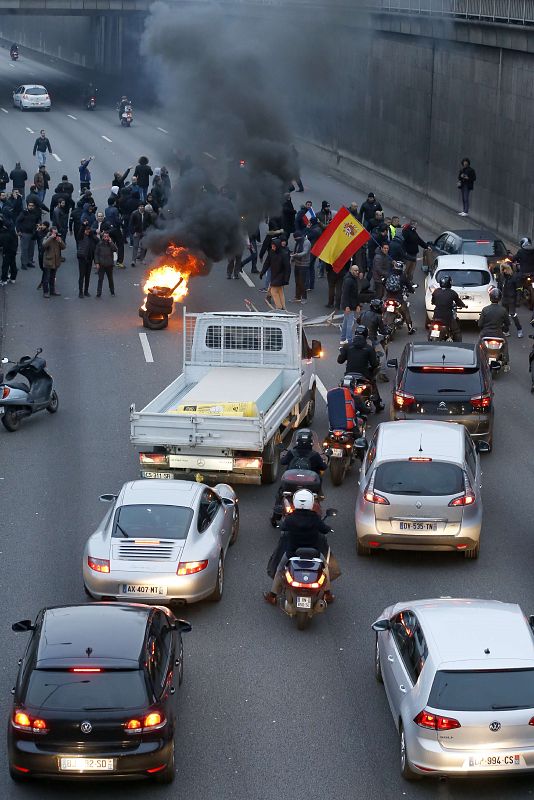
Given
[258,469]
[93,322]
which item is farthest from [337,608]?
[93,322]

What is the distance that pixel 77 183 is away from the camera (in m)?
49.2

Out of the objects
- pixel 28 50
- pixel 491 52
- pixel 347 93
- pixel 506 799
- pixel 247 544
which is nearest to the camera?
pixel 506 799

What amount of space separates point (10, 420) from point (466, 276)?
36.3ft

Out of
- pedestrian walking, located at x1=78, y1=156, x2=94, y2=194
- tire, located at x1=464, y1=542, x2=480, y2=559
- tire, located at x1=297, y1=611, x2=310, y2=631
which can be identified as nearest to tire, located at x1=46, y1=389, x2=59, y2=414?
tire, located at x1=464, y1=542, x2=480, y2=559

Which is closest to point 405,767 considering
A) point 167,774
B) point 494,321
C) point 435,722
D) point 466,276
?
point 435,722

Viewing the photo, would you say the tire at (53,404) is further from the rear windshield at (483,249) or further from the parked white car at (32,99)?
the parked white car at (32,99)

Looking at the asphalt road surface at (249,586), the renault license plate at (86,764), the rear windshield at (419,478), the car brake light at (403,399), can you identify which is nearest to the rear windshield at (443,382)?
the car brake light at (403,399)

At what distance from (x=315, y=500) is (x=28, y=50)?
10388 centimetres

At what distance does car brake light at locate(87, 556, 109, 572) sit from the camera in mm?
15193

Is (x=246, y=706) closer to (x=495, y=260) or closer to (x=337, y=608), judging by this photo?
(x=337, y=608)

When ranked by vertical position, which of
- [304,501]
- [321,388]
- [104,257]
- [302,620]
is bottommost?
[302,620]

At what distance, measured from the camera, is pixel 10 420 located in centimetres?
2312

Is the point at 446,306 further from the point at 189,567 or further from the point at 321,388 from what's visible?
Answer: the point at 189,567

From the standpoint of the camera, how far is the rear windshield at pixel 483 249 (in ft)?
109
